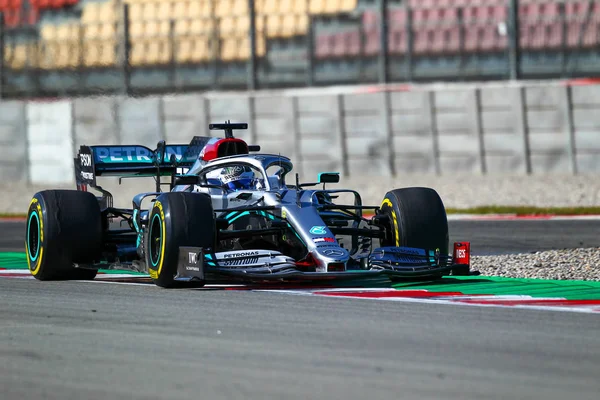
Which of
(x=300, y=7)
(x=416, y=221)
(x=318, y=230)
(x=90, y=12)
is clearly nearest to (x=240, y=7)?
(x=300, y=7)

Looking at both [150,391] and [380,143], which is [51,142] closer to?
[380,143]

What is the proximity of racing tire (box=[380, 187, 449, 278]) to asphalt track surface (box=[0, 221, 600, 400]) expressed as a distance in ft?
5.65

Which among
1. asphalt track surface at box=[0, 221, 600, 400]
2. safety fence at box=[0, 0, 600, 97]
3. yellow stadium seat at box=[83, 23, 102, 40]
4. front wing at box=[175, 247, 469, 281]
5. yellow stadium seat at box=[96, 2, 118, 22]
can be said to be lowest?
asphalt track surface at box=[0, 221, 600, 400]

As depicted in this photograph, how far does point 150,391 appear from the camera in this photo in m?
5.54

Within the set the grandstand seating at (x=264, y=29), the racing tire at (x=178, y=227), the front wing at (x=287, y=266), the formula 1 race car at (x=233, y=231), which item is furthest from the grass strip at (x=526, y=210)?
the racing tire at (x=178, y=227)

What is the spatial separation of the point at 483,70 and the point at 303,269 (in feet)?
41.0

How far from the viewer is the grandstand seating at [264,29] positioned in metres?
21.0

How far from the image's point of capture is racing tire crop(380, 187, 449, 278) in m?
10.5

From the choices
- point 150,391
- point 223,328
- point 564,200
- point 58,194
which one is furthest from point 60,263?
point 564,200

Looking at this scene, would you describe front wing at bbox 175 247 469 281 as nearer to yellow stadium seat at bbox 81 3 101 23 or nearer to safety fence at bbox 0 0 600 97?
safety fence at bbox 0 0 600 97

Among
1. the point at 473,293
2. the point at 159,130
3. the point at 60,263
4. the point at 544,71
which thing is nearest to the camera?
the point at 473,293

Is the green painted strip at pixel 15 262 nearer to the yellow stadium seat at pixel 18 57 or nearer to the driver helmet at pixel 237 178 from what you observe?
the driver helmet at pixel 237 178

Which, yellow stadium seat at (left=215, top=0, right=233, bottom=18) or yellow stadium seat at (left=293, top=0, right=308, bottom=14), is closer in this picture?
yellow stadium seat at (left=293, top=0, right=308, bottom=14)

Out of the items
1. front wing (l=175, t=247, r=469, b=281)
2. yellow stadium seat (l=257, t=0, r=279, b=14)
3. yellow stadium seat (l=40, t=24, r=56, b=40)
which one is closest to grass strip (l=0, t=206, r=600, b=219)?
yellow stadium seat (l=257, t=0, r=279, b=14)
